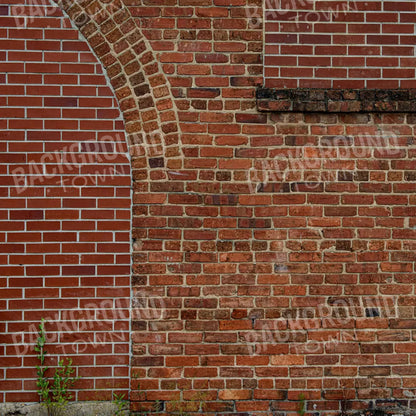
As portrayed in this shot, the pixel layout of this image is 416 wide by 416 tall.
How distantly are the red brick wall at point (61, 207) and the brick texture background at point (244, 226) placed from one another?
0.12 ft

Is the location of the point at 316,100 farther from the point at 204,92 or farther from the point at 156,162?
the point at 156,162

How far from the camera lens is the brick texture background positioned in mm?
3291

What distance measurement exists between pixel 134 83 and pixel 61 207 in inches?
38.8

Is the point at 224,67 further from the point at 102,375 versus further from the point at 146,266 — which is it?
the point at 102,375

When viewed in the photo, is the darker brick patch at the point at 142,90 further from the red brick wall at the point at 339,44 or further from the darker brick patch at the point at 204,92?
the red brick wall at the point at 339,44

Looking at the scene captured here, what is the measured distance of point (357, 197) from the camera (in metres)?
3.33

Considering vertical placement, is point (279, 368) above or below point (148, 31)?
below

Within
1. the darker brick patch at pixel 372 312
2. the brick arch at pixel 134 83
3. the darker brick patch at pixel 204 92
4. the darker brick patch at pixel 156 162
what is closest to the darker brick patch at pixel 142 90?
the brick arch at pixel 134 83

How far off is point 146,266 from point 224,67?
4.83 feet

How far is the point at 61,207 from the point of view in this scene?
3299 millimetres

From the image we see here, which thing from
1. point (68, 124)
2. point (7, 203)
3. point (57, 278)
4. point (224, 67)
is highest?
point (224, 67)

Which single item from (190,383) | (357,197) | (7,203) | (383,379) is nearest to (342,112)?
(357,197)

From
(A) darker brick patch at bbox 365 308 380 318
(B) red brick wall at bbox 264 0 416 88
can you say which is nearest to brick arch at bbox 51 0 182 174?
(B) red brick wall at bbox 264 0 416 88

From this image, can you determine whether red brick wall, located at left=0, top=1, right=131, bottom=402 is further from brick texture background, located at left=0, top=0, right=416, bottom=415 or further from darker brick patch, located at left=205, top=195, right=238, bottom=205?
darker brick patch, located at left=205, top=195, right=238, bottom=205
